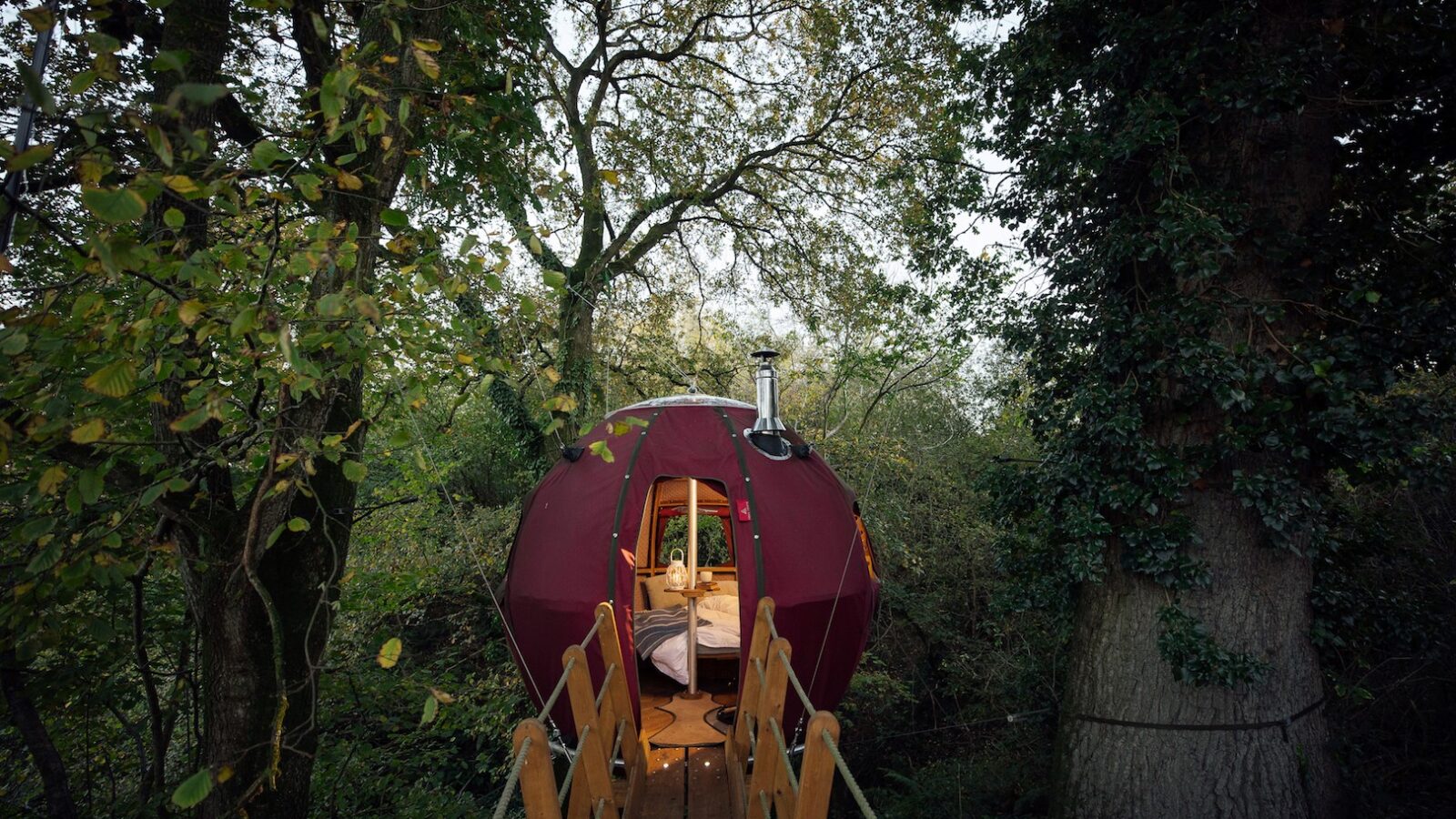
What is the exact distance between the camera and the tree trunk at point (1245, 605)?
342 cm

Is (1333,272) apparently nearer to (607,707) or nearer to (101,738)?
(607,707)

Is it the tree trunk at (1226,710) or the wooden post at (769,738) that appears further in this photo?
the tree trunk at (1226,710)

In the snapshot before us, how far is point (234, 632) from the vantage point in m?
2.74

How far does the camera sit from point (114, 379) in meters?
1.69

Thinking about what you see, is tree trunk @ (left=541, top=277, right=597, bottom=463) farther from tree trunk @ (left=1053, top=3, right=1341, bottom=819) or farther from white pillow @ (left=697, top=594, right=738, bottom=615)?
tree trunk @ (left=1053, top=3, right=1341, bottom=819)

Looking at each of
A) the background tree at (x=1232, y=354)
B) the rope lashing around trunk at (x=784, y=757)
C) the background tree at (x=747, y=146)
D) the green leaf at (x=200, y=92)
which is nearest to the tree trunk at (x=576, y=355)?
the background tree at (x=747, y=146)

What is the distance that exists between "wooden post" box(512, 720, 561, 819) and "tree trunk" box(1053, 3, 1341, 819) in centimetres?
328

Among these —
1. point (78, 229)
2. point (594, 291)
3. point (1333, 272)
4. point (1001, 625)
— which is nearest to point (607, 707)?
point (78, 229)

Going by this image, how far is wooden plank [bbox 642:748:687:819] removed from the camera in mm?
3400

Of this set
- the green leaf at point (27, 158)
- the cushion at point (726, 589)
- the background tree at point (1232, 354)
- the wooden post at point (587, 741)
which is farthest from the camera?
the cushion at point (726, 589)

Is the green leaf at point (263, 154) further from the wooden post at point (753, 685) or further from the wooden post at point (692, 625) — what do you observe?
the wooden post at point (692, 625)

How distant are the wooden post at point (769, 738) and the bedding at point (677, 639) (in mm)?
1981

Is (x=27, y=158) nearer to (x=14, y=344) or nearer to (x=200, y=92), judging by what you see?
(x=14, y=344)

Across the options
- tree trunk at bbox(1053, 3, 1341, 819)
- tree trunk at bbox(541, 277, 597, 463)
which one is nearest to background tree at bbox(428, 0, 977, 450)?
tree trunk at bbox(541, 277, 597, 463)
